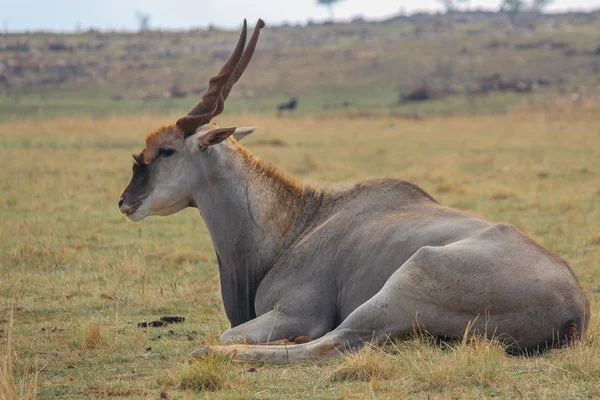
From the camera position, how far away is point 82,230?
12.8m

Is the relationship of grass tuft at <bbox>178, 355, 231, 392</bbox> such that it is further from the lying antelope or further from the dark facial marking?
the dark facial marking

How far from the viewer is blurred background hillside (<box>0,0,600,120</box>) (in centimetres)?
3903

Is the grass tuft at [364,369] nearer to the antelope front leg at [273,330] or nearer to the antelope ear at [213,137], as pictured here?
the antelope front leg at [273,330]

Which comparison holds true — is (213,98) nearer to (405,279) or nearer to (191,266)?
(405,279)

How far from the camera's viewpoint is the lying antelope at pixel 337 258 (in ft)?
19.4

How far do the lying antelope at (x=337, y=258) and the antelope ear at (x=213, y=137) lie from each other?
0.01 metres

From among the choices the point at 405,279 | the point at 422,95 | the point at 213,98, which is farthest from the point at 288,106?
the point at 405,279

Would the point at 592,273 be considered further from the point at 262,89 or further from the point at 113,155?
the point at 262,89

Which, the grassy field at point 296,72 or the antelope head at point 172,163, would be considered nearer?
the antelope head at point 172,163

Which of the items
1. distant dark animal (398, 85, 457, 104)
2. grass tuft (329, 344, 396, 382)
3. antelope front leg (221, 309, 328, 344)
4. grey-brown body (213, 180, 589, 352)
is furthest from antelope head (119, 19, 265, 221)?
distant dark animal (398, 85, 457, 104)

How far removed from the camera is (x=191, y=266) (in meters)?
10.6

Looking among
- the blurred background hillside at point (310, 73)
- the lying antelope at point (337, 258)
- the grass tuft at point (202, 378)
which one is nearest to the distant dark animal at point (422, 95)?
the blurred background hillside at point (310, 73)

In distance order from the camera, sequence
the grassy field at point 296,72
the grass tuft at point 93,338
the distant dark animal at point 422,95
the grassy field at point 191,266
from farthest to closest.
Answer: the distant dark animal at point 422,95
the grassy field at point 296,72
the grass tuft at point 93,338
the grassy field at point 191,266

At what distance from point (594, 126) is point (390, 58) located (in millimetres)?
25313
